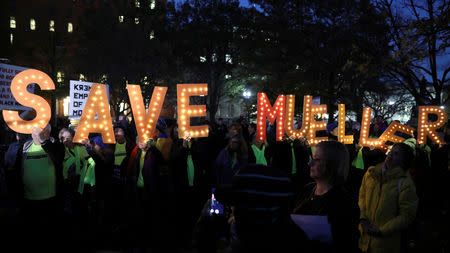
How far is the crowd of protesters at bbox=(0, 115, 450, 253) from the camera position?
198 centimetres

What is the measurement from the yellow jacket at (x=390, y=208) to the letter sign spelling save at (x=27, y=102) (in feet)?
16.3

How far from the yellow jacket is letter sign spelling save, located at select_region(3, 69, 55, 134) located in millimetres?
4980

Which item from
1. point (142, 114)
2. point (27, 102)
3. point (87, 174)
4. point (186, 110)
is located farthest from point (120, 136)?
point (27, 102)

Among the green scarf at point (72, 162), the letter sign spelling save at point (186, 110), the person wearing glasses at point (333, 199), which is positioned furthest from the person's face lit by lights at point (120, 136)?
the person wearing glasses at point (333, 199)

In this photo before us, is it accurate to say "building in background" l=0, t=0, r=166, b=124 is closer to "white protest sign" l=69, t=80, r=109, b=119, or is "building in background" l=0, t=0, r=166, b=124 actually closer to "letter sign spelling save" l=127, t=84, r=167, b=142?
"white protest sign" l=69, t=80, r=109, b=119

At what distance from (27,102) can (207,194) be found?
201 inches

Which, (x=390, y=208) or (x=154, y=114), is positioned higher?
(x=154, y=114)

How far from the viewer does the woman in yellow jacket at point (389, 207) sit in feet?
11.4

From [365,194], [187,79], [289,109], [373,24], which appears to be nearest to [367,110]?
[289,109]

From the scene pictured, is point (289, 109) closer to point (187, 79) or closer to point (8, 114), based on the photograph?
point (8, 114)

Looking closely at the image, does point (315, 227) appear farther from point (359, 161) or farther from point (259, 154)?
point (359, 161)

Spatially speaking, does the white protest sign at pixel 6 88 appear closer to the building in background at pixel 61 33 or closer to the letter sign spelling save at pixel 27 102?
the letter sign spelling save at pixel 27 102

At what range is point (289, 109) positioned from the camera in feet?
29.5

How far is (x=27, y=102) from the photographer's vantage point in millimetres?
5652
